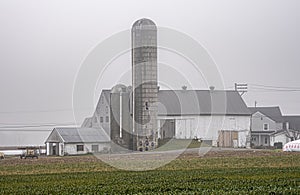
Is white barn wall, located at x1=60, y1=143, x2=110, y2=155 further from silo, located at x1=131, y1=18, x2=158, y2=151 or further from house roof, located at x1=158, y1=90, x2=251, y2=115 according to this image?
house roof, located at x1=158, y1=90, x2=251, y2=115

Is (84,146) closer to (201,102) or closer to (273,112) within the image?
(201,102)

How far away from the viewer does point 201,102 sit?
3314 inches

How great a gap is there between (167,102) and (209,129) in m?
6.89

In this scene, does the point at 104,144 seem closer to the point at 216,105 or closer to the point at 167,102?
the point at 167,102

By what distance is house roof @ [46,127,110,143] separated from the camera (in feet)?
227

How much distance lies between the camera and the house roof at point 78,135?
6916 centimetres

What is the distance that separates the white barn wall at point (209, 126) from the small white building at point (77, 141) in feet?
30.5

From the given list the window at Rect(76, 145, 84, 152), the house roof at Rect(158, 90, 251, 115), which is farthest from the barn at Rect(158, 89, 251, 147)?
the window at Rect(76, 145, 84, 152)

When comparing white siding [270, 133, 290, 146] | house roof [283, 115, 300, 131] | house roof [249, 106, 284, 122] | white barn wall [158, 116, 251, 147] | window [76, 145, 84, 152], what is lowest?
window [76, 145, 84, 152]

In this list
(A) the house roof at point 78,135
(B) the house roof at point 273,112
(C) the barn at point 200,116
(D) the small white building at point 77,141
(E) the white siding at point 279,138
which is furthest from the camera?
(B) the house roof at point 273,112

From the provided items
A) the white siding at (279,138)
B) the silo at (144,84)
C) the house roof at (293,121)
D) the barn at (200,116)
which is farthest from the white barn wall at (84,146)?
the house roof at (293,121)

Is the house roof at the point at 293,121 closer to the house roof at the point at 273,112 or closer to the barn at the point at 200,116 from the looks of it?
the house roof at the point at 273,112

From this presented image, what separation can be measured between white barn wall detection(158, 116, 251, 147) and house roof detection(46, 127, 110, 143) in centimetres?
892

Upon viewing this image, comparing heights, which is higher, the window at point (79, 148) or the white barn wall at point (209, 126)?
the white barn wall at point (209, 126)
